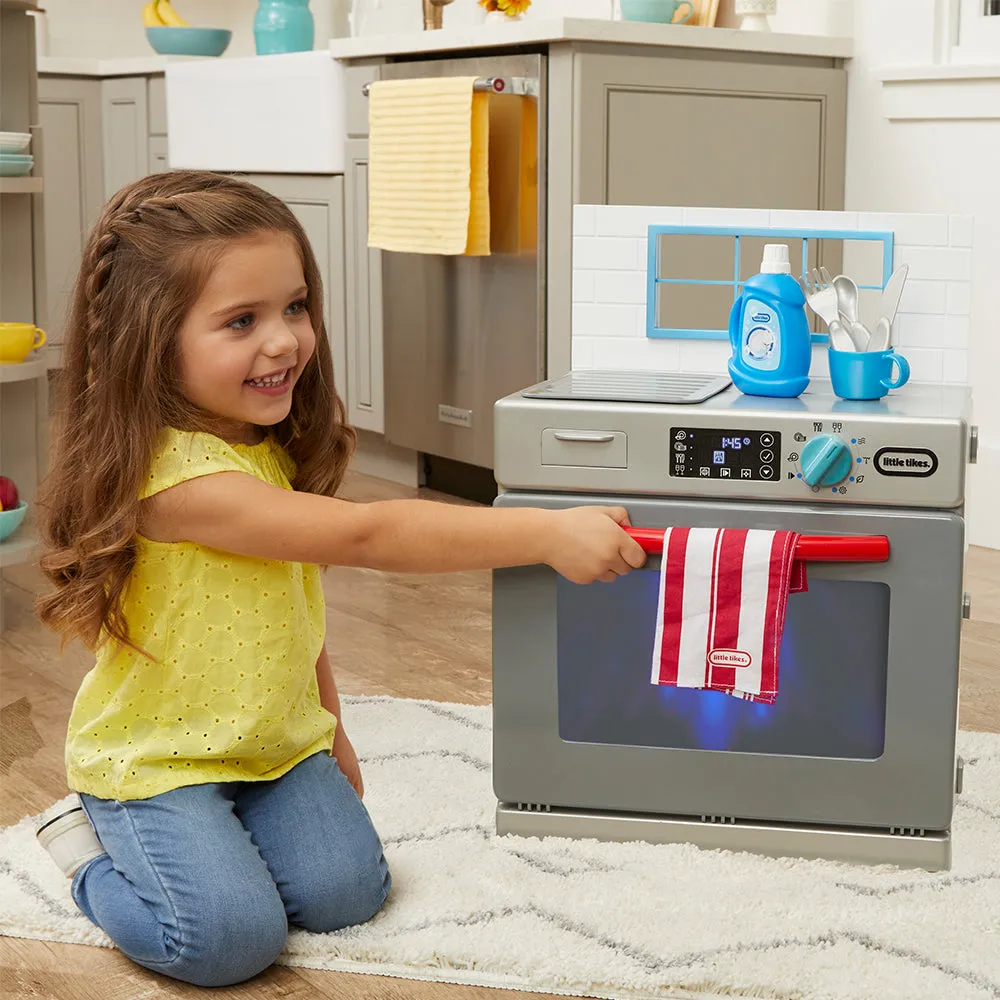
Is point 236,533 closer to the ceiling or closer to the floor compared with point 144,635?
closer to the ceiling

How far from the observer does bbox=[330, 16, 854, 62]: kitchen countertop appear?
8.45 ft

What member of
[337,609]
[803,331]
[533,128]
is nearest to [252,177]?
[533,128]

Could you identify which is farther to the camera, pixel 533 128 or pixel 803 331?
pixel 533 128

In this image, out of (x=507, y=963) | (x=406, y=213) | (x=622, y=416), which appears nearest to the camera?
(x=507, y=963)

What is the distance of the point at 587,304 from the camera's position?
1.64 m

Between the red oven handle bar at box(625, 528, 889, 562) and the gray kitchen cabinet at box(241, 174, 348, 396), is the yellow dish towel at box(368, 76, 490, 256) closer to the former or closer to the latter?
the gray kitchen cabinet at box(241, 174, 348, 396)

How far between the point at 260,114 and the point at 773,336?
2.26m

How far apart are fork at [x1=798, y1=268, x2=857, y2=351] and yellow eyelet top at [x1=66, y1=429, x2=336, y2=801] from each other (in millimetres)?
574

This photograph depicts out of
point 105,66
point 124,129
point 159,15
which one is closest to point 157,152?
point 124,129

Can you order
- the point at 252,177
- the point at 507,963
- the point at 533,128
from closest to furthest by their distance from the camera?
1. the point at 507,963
2. the point at 533,128
3. the point at 252,177

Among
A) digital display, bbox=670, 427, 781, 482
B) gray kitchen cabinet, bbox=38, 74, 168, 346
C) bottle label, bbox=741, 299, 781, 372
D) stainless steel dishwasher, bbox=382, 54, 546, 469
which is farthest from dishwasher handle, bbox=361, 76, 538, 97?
gray kitchen cabinet, bbox=38, 74, 168, 346

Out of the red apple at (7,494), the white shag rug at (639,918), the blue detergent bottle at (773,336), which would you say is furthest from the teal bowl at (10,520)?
the blue detergent bottle at (773,336)

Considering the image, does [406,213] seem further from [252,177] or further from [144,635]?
[144,635]

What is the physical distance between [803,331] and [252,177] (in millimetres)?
2382
